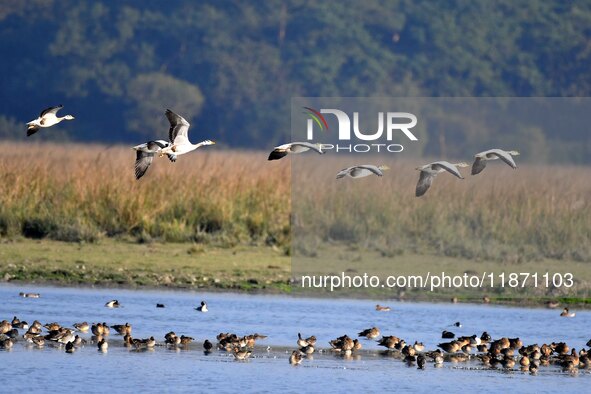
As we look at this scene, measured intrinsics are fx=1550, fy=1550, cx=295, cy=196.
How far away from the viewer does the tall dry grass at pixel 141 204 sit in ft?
68.3

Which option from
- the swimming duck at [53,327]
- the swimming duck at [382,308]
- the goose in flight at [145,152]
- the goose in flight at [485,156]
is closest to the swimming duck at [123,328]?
the swimming duck at [53,327]

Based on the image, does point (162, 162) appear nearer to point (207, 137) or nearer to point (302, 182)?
point (302, 182)

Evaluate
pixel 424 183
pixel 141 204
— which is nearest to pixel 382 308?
pixel 424 183

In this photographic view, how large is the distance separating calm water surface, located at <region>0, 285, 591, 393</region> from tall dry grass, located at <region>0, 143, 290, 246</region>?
3.63 meters

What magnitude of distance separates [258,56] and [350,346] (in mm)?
39542

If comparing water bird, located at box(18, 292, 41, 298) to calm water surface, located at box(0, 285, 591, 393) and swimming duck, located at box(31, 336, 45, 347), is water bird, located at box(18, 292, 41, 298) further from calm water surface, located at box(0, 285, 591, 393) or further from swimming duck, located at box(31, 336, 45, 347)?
swimming duck, located at box(31, 336, 45, 347)

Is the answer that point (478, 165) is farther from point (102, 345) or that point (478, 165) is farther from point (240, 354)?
point (102, 345)

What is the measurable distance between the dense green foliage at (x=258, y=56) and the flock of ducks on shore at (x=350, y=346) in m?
35.0

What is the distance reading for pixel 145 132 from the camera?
1912 inches

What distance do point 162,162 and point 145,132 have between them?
23.4 m

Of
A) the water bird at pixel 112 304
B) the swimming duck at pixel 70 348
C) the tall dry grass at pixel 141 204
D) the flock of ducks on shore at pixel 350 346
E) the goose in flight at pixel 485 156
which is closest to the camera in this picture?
the flock of ducks on shore at pixel 350 346

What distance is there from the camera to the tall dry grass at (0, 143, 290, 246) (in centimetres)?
2083

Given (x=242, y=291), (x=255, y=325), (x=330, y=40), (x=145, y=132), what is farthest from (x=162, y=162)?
(x=330, y=40)

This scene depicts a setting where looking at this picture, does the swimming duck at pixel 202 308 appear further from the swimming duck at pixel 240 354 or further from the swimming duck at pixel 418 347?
the swimming duck at pixel 418 347
